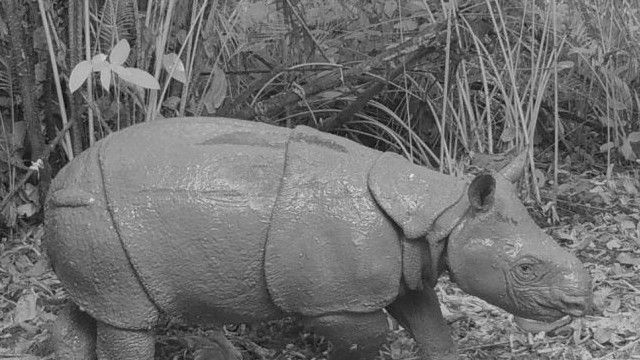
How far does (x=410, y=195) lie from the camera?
3.17 m

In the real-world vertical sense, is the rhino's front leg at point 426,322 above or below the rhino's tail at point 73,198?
below

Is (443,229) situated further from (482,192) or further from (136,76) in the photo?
(136,76)

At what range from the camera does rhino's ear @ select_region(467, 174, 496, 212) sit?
3.10m

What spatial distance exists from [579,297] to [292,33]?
8.64ft

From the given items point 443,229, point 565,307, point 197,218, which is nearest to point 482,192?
point 443,229

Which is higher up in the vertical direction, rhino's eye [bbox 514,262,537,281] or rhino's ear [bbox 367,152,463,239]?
rhino's ear [bbox 367,152,463,239]

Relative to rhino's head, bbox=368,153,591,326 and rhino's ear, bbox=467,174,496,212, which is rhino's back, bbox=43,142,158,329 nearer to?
rhino's head, bbox=368,153,591,326

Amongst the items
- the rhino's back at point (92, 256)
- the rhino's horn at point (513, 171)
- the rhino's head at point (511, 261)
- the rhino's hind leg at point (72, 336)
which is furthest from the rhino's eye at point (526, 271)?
the rhino's hind leg at point (72, 336)

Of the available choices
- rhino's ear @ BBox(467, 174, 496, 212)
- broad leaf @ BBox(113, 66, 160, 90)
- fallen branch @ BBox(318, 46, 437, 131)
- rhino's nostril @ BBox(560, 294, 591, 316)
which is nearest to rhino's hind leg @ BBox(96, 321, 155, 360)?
broad leaf @ BBox(113, 66, 160, 90)

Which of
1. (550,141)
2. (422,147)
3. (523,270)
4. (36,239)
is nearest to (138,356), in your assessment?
(523,270)

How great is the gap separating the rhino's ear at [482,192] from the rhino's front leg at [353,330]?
20.4 inches

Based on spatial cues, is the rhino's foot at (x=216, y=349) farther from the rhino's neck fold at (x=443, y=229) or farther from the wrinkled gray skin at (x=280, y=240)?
the rhino's neck fold at (x=443, y=229)

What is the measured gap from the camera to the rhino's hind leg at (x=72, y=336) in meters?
3.48

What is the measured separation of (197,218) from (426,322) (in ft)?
3.25
